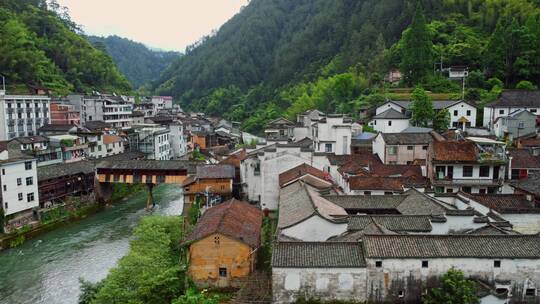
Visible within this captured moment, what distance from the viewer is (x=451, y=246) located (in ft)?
47.7

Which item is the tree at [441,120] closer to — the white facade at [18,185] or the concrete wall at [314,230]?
the concrete wall at [314,230]

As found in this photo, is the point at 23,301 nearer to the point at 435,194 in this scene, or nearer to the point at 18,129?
the point at 435,194

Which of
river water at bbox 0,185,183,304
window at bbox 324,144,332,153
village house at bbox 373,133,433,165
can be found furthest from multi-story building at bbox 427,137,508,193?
river water at bbox 0,185,183,304

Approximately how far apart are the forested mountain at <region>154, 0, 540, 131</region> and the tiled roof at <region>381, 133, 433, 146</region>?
1616 cm

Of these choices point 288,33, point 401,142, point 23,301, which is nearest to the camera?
point 23,301

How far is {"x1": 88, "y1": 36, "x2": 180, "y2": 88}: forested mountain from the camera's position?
152500 mm

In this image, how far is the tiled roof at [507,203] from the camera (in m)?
18.6

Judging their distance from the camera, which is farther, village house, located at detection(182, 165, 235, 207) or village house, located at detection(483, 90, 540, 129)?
village house, located at detection(483, 90, 540, 129)

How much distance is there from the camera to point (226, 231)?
1753 cm

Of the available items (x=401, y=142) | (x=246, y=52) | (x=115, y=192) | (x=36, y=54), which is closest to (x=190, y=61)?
(x=246, y=52)

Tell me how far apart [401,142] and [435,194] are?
28.1ft

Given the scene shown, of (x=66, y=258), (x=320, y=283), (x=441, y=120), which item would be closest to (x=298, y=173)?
(x=320, y=283)

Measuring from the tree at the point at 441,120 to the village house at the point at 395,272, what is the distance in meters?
23.9

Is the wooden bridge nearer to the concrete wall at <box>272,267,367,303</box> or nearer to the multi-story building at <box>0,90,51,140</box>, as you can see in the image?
the multi-story building at <box>0,90,51,140</box>
